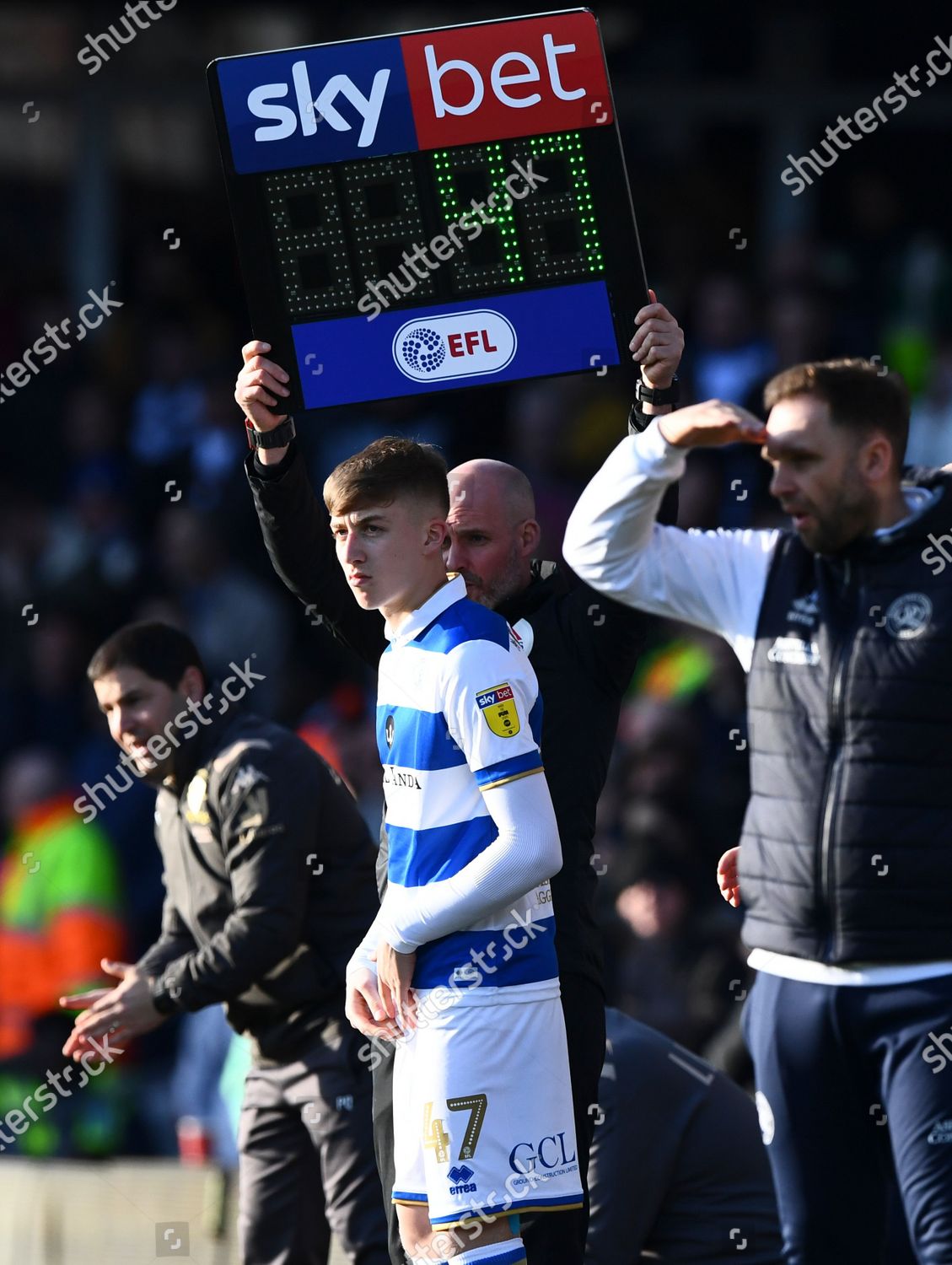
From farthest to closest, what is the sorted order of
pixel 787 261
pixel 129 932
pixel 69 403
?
pixel 69 403 → pixel 787 261 → pixel 129 932

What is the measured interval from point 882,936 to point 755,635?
24.9 inches

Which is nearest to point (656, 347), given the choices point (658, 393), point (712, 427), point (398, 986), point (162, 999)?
point (658, 393)

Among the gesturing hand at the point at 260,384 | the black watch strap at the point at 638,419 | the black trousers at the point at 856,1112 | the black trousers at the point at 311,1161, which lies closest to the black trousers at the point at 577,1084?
Result: the black trousers at the point at 856,1112

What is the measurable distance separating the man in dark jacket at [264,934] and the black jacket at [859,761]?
1.70 meters

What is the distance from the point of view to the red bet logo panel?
14.8 feet

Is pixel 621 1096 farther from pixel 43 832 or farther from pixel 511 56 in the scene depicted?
pixel 43 832

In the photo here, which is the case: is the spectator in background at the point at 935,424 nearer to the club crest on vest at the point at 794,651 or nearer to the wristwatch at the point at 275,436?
the wristwatch at the point at 275,436

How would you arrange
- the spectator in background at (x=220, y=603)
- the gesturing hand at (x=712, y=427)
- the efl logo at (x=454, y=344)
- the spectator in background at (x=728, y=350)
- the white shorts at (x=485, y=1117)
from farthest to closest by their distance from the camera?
the spectator in background at (x=220, y=603) < the spectator in background at (x=728, y=350) < the efl logo at (x=454, y=344) < the white shorts at (x=485, y=1117) < the gesturing hand at (x=712, y=427)

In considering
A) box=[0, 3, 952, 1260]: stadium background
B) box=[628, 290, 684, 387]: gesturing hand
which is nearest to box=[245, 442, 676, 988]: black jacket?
box=[628, 290, 684, 387]: gesturing hand

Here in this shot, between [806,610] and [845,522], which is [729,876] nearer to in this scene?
[806,610]

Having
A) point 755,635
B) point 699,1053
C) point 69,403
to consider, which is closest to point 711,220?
point 69,403

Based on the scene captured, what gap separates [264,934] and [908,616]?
6.88 ft

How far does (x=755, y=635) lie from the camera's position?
3.81m

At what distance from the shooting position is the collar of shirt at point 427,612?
3.90m
